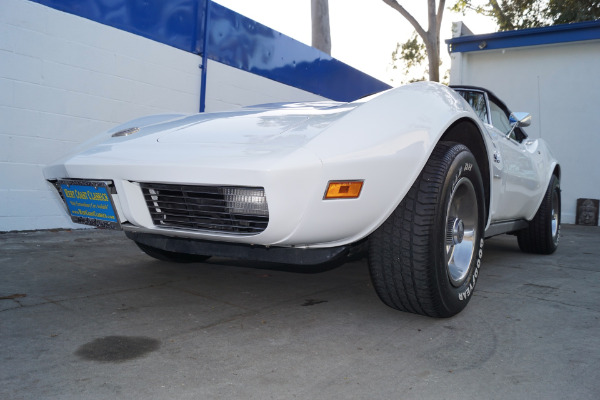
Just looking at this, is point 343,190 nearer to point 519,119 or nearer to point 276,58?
point 519,119

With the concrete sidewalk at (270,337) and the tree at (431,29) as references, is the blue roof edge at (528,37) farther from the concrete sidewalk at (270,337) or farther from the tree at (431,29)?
the concrete sidewalk at (270,337)

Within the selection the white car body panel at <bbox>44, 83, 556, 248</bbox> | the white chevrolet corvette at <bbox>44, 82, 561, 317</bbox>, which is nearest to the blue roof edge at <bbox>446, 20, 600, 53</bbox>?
the white chevrolet corvette at <bbox>44, 82, 561, 317</bbox>

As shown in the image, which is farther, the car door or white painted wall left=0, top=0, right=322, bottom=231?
white painted wall left=0, top=0, right=322, bottom=231

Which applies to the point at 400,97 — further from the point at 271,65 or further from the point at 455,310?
the point at 271,65

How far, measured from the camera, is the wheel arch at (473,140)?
2535 mm

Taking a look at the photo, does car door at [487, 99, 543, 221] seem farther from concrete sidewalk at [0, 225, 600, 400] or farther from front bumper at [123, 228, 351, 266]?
front bumper at [123, 228, 351, 266]

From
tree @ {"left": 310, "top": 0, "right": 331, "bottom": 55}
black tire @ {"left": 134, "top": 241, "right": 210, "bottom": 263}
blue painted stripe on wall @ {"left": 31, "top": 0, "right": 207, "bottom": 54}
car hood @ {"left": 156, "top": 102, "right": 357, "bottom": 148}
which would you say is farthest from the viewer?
tree @ {"left": 310, "top": 0, "right": 331, "bottom": 55}

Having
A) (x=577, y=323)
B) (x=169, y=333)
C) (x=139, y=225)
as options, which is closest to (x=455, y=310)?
(x=577, y=323)

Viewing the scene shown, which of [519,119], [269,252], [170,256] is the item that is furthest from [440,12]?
[269,252]

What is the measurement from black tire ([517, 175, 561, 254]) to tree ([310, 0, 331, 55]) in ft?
31.5

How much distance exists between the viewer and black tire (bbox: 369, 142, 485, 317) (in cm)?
212

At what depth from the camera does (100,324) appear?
2.13 meters

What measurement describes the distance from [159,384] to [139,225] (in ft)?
2.52

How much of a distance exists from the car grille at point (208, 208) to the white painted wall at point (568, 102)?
800 cm
